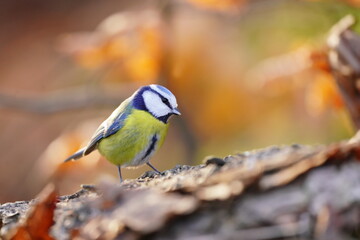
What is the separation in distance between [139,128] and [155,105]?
0.32 feet

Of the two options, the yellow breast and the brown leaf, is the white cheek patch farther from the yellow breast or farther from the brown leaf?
the brown leaf

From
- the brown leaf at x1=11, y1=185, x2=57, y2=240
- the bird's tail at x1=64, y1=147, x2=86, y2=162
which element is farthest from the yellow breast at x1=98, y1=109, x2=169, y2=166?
the brown leaf at x1=11, y1=185, x2=57, y2=240

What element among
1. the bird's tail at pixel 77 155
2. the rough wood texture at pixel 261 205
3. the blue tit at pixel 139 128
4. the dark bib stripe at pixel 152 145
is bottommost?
the rough wood texture at pixel 261 205

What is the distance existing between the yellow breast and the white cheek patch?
2cm

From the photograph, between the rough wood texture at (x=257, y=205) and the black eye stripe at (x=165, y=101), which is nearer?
the rough wood texture at (x=257, y=205)

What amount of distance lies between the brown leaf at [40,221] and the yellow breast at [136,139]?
1.12 m

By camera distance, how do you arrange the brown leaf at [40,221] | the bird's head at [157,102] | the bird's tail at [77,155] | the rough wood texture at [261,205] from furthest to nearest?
the bird's tail at [77,155]
the bird's head at [157,102]
the brown leaf at [40,221]
the rough wood texture at [261,205]

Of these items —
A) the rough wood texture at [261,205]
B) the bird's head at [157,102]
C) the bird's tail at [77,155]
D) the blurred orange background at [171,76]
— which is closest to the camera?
the rough wood texture at [261,205]

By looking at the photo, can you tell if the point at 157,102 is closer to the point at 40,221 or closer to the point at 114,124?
the point at 114,124

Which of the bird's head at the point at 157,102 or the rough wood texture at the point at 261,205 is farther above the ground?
the bird's head at the point at 157,102

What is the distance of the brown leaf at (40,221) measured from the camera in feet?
4.05

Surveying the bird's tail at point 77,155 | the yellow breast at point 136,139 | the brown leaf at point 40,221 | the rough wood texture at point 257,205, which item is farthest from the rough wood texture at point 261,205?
the bird's tail at point 77,155

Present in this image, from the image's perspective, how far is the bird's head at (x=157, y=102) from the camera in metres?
2.38

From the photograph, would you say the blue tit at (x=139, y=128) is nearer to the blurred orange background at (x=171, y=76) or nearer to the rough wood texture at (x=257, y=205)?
the blurred orange background at (x=171, y=76)
